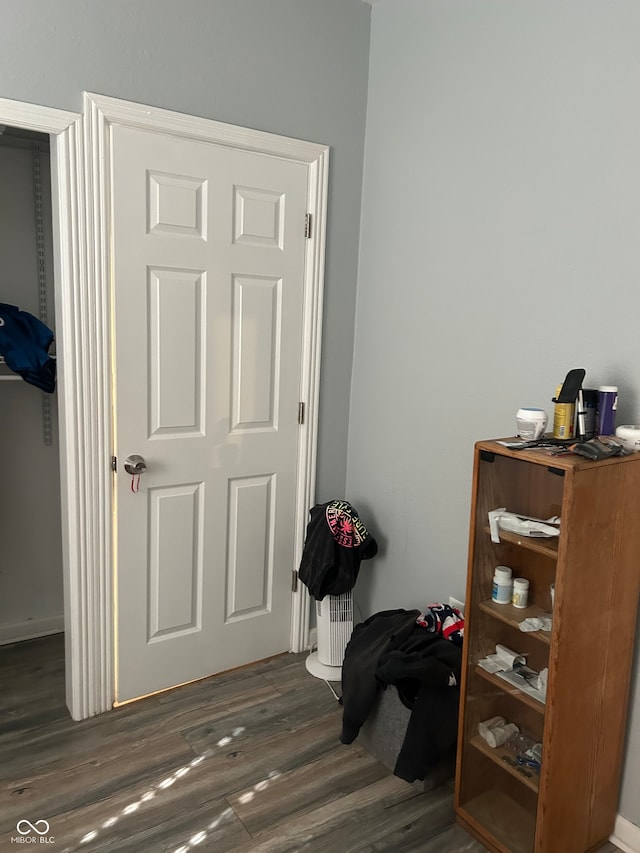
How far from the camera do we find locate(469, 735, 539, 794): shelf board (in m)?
1.77

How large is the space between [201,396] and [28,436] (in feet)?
3.12

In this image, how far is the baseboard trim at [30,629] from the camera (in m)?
2.99

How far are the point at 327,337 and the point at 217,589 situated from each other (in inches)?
45.9

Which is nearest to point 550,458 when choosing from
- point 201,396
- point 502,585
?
point 502,585

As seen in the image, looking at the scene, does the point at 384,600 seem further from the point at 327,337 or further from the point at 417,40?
the point at 417,40

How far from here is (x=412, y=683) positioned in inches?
85.1

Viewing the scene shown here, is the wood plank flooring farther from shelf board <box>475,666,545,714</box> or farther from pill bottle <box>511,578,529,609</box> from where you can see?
pill bottle <box>511,578,529,609</box>

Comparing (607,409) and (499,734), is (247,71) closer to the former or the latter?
(607,409)

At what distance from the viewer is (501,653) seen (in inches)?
76.0

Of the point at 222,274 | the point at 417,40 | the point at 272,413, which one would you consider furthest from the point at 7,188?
the point at 417,40

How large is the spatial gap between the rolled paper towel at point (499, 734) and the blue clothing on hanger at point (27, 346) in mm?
2140

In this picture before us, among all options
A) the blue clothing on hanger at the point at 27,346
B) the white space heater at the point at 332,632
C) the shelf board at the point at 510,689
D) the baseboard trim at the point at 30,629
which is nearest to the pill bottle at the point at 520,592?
the shelf board at the point at 510,689

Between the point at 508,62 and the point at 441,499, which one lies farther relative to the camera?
the point at 441,499

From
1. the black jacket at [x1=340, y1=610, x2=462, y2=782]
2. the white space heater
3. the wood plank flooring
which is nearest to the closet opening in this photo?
the wood plank flooring
